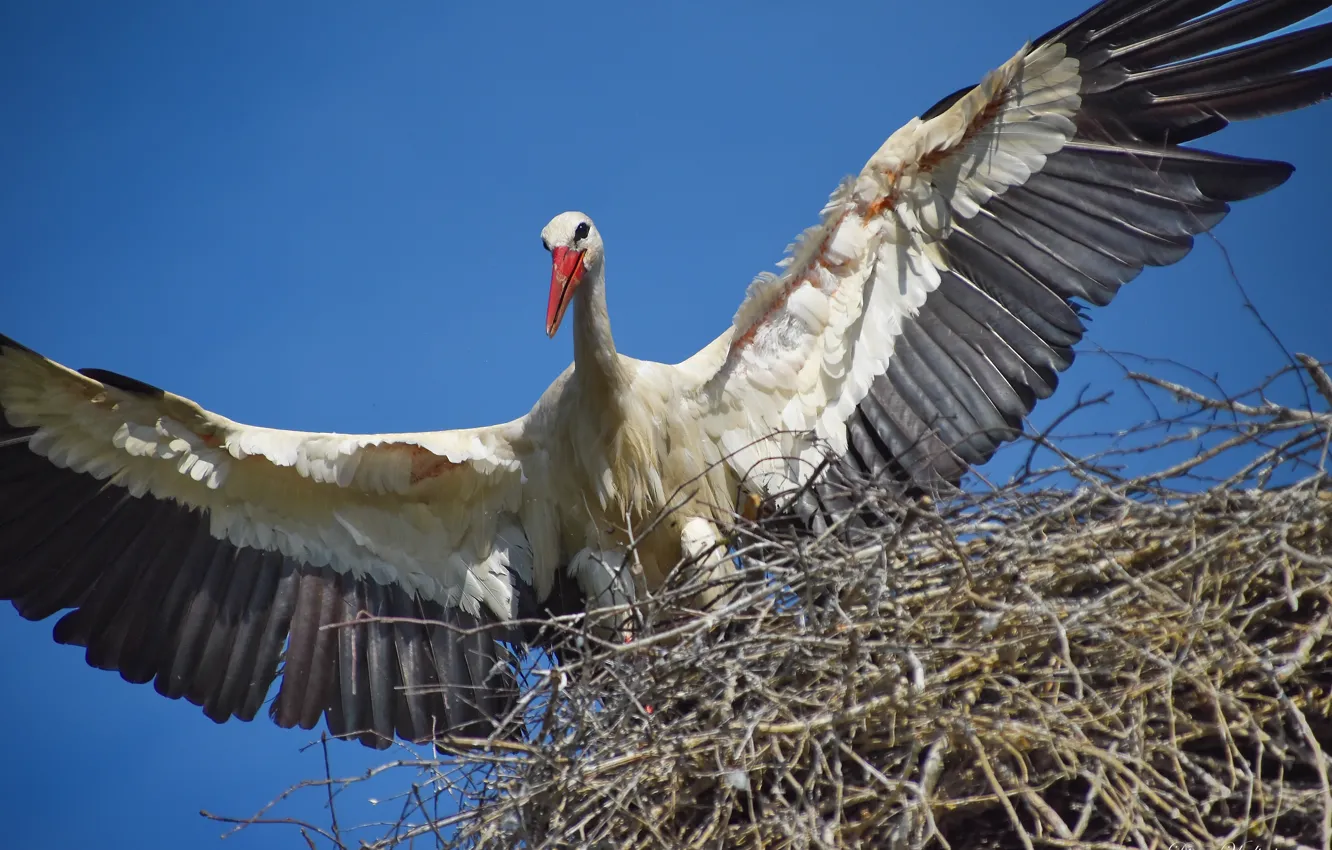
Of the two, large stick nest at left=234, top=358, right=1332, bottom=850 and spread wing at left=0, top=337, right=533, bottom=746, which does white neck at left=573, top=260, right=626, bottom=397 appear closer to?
spread wing at left=0, top=337, right=533, bottom=746

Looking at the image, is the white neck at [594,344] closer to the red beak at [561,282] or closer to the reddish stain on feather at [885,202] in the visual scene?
the red beak at [561,282]

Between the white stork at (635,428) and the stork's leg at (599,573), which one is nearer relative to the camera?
the white stork at (635,428)

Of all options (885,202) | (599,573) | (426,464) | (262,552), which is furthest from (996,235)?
(262,552)

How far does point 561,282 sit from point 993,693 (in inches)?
65.3

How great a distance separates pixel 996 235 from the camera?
3.73 m

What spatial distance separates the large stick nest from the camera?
7.75 ft

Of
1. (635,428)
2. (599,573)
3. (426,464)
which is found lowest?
(599,573)

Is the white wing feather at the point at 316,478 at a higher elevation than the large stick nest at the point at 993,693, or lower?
higher

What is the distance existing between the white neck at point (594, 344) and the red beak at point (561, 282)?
0.05 metres

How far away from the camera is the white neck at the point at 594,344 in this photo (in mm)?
3664

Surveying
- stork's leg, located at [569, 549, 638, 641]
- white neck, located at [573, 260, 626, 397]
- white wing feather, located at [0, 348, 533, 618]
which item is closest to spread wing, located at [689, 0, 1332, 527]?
white neck, located at [573, 260, 626, 397]

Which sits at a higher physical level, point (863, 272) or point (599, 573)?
point (863, 272)

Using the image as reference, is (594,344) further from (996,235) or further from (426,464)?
(996,235)

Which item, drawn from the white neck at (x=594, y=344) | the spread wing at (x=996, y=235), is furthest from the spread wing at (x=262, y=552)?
the spread wing at (x=996, y=235)
